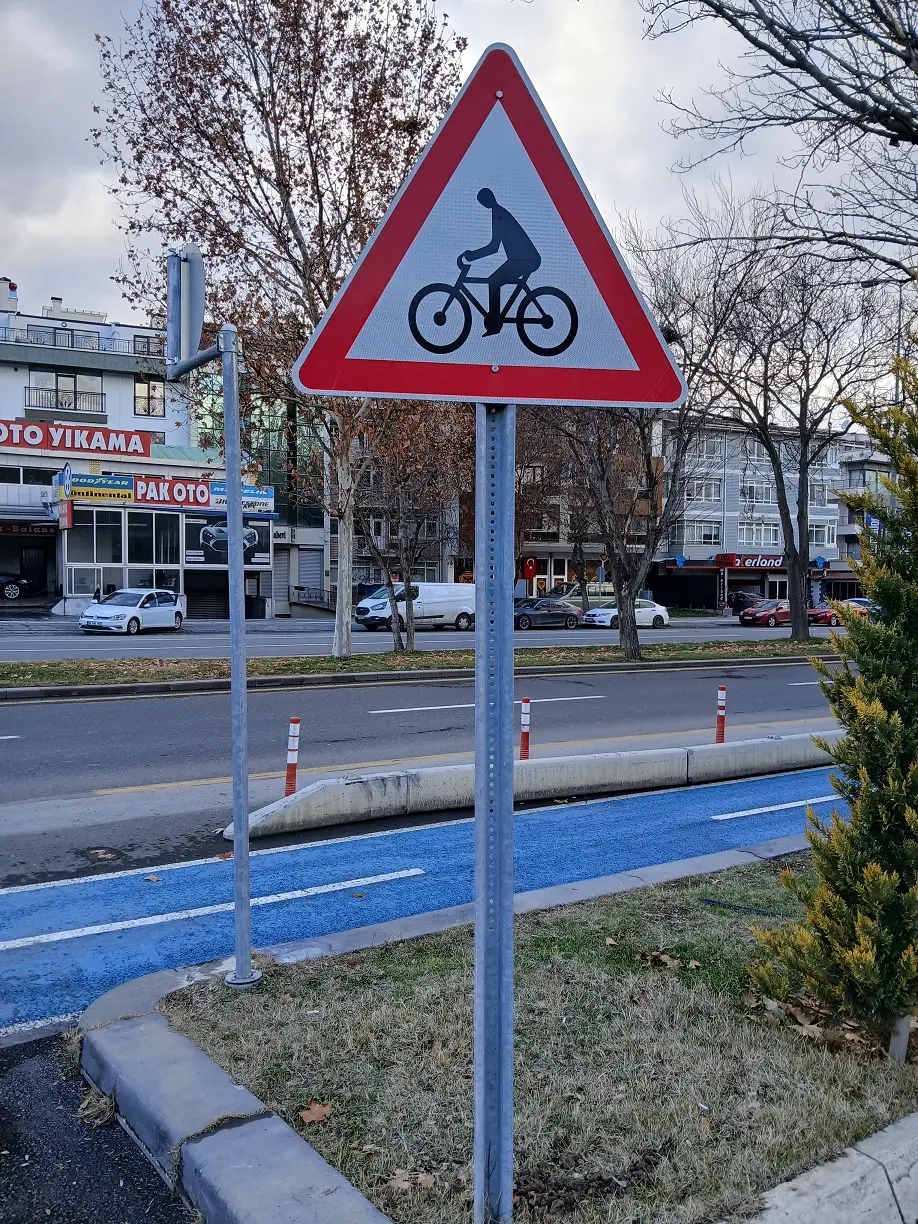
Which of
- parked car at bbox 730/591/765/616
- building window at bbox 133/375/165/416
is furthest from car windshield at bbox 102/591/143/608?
parked car at bbox 730/591/765/616

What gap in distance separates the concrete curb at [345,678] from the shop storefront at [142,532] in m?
23.7

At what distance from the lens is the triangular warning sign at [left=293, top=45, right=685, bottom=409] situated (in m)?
2.29

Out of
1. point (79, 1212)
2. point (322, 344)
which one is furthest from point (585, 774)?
point (322, 344)

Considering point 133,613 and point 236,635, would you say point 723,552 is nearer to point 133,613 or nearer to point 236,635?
point 133,613

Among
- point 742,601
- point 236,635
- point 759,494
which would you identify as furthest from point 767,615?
point 236,635

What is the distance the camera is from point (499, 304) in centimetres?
232

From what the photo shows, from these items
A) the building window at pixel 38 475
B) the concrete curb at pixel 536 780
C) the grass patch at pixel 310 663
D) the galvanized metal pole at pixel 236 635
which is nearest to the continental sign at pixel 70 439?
the building window at pixel 38 475

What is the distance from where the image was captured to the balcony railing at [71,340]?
4906 cm

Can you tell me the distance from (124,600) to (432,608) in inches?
465

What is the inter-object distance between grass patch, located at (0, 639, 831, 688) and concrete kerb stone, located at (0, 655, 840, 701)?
0.25 metres

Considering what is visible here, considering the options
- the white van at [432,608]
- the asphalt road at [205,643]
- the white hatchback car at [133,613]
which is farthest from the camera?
the white van at [432,608]

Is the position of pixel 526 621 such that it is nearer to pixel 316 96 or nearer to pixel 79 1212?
pixel 316 96

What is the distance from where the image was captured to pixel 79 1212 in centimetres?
292

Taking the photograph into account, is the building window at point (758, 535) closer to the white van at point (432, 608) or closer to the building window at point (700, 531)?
the building window at point (700, 531)
